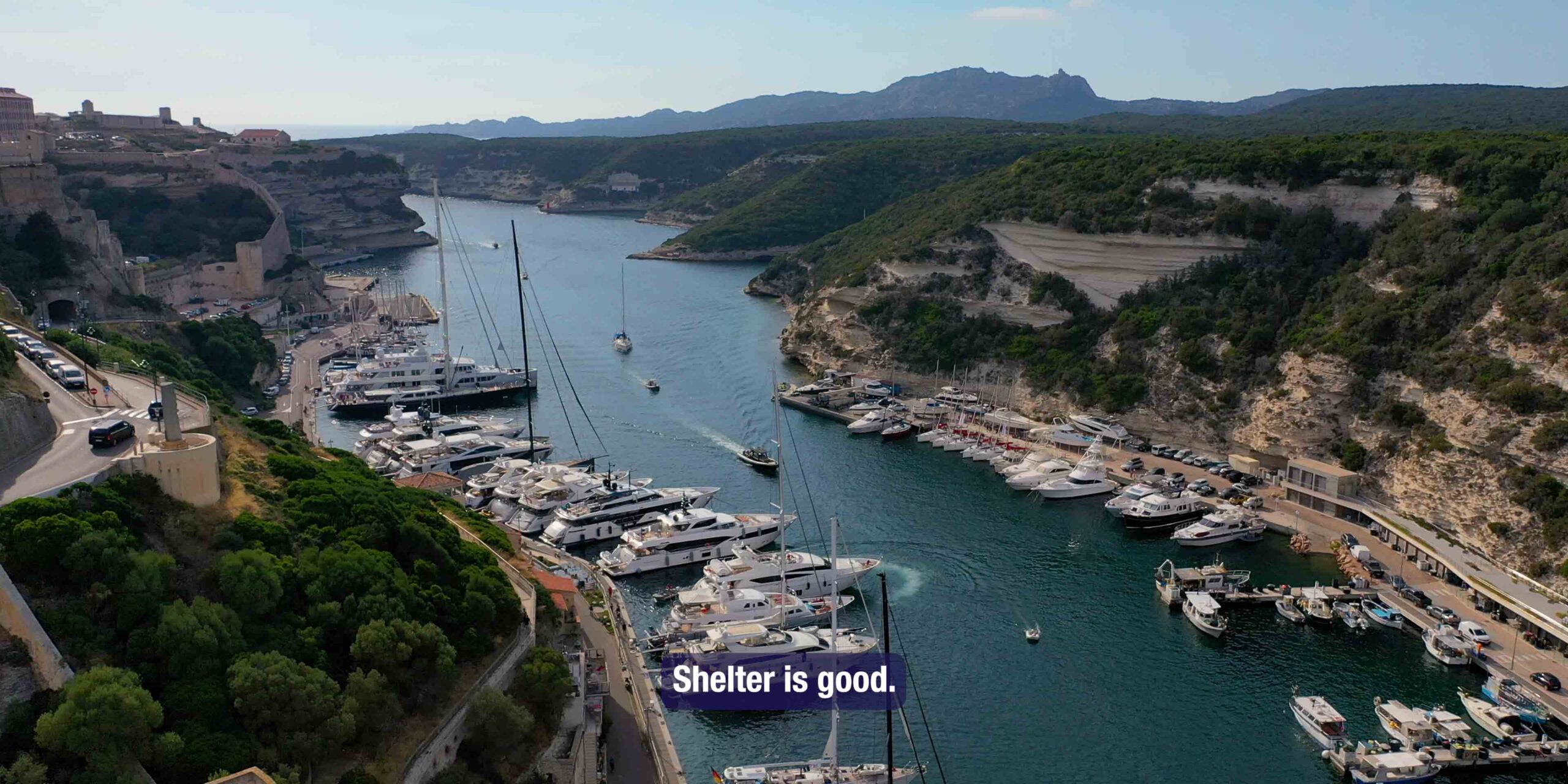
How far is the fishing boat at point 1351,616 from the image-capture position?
101 ft

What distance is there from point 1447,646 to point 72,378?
33252 mm

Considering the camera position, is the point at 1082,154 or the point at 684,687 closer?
the point at 684,687

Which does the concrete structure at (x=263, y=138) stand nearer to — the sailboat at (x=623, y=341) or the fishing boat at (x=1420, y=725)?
the sailboat at (x=623, y=341)

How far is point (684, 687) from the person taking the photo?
2695 cm

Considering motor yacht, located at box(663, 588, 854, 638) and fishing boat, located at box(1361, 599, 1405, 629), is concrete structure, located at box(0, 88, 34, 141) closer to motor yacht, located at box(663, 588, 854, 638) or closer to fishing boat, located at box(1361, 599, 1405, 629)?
motor yacht, located at box(663, 588, 854, 638)

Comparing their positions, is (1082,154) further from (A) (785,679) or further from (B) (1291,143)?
(A) (785,679)

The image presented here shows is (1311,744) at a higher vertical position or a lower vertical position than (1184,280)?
lower

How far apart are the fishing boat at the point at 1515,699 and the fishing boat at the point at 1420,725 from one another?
1020 millimetres

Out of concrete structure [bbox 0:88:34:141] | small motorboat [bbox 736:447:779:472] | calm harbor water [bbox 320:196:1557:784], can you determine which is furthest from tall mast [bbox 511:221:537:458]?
concrete structure [bbox 0:88:34:141]

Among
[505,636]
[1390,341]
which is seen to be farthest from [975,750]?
[1390,341]

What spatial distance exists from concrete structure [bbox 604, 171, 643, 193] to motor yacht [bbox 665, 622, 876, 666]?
134 m

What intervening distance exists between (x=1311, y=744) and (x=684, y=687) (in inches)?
547

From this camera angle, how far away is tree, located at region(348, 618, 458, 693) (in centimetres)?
1912

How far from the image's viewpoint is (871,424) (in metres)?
50.3
